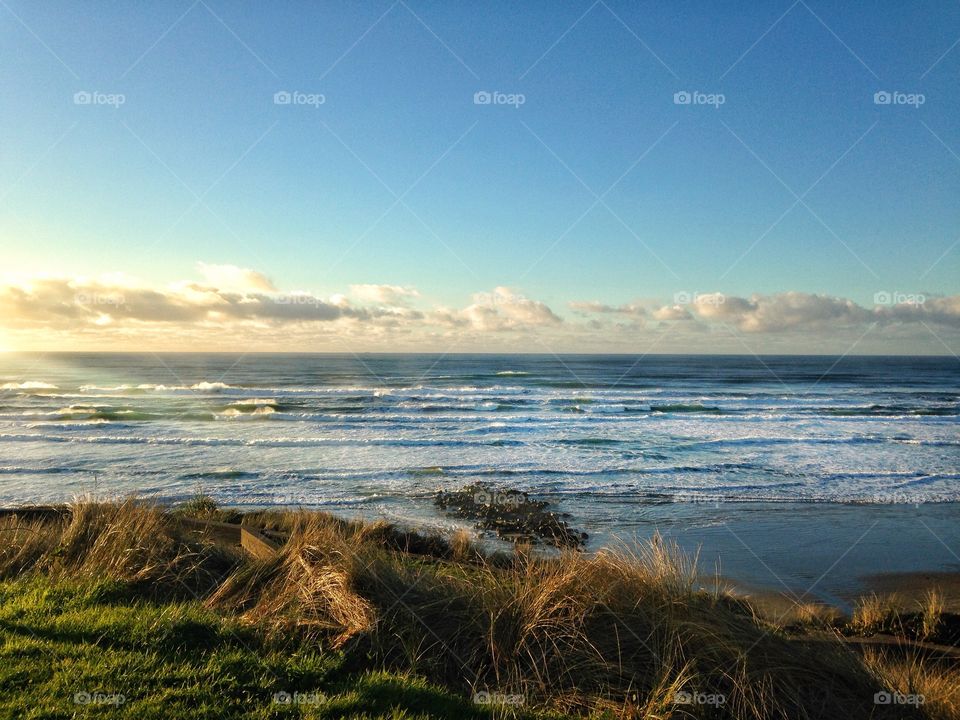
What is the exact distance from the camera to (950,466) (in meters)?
17.4

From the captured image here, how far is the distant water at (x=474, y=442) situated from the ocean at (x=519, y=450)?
0.10 m

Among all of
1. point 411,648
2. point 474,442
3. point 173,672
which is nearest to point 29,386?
point 474,442

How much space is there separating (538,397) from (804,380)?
34.0m

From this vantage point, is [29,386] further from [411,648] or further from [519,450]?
[411,648]

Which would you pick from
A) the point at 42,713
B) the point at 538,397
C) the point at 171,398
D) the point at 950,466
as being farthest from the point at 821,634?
the point at 171,398

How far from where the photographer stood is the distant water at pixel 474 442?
1450 cm

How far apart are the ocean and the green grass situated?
7.00 m

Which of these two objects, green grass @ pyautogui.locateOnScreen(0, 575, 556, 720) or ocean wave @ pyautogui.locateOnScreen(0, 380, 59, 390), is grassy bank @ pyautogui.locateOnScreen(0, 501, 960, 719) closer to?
green grass @ pyautogui.locateOnScreen(0, 575, 556, 720)

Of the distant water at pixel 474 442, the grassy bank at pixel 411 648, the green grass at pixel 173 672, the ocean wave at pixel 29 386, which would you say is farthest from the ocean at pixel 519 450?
the green grass at pixel 173 672

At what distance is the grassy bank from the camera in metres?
3.49

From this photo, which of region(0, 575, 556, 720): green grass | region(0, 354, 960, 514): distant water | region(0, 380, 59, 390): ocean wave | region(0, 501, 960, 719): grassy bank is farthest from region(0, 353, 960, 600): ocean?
region(0, 575, 556, 720): green grass

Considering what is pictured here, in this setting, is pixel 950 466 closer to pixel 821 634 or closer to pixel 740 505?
pixel 740 505

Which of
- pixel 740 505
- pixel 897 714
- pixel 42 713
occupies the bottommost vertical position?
pixel 740 505

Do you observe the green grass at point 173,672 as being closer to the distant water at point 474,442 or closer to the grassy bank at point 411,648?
the grassy bank at point 411,648
